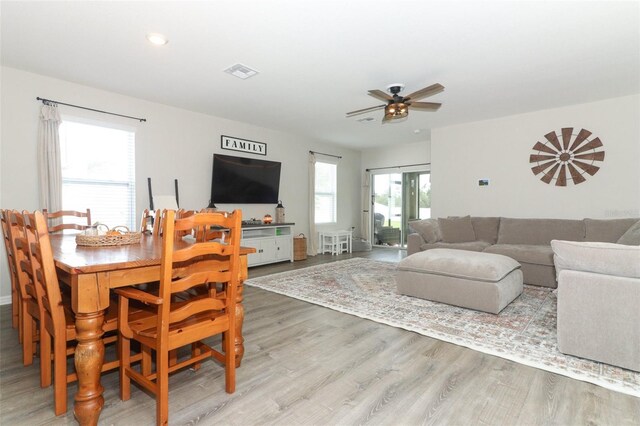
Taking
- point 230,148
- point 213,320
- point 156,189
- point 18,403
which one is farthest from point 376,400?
point 230,148

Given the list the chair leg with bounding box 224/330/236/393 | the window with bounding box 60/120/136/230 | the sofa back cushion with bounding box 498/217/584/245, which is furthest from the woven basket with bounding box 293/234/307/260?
the chair leg with bounding box 224/330/236/393

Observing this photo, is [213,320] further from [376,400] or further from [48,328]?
[376,400]

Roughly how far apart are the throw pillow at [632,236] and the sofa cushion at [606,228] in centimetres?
22

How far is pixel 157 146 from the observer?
474cm

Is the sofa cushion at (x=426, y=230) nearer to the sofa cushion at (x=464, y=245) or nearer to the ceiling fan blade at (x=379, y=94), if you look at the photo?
the sofa cushion at (x=464, y=245)

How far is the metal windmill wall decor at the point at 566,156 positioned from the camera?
477 cm

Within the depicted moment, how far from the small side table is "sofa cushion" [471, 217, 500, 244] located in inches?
109

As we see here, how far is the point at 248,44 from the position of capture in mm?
2992

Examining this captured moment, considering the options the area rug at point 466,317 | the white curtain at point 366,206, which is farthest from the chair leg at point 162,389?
the white curtain at point 366,206

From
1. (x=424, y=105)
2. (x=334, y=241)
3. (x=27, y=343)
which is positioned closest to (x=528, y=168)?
(x=424, y=105)

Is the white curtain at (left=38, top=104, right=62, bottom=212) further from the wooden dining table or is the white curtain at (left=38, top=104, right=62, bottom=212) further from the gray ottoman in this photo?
the gray ottoman

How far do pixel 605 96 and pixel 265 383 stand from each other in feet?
18.1

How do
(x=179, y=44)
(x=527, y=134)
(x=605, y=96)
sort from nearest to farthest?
(x=179, y=44), (x=605, y=96), (x=527, y=134)

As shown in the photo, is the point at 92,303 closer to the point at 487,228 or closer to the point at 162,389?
the point at 162,389
